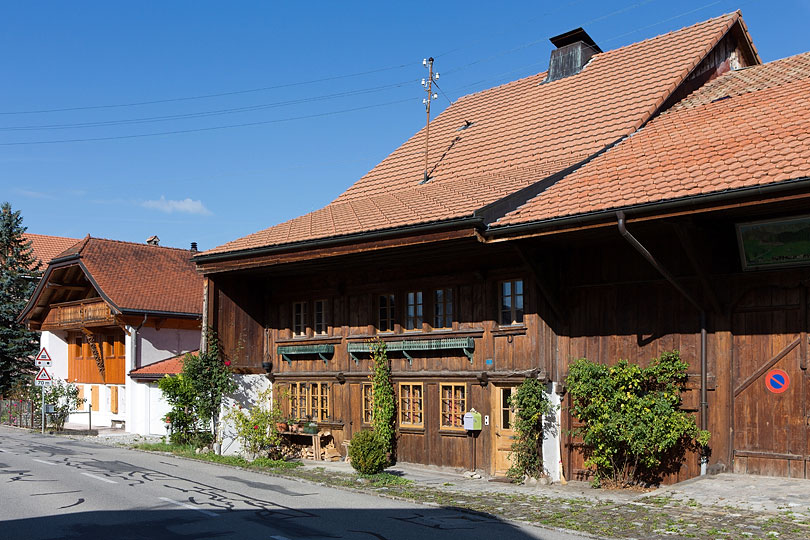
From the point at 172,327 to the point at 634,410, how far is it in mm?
23168

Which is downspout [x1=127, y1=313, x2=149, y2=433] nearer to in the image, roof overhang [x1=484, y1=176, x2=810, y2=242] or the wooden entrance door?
the wooden entrance door

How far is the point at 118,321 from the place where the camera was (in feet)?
103

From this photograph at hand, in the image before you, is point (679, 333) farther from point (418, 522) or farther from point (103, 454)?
point (103, 454)

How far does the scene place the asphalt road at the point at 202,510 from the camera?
10.4m

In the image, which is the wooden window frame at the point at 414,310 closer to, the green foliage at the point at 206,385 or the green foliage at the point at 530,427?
the green foliage at the point at 530,427

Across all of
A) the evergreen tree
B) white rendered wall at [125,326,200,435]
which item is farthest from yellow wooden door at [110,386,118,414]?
the evergreen tree

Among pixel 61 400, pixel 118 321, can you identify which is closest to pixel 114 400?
pixel 61 400

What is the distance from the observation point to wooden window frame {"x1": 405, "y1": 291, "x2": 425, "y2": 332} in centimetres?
1866

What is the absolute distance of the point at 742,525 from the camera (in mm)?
10297

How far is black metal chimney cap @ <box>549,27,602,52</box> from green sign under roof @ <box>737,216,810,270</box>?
11213 millimetres

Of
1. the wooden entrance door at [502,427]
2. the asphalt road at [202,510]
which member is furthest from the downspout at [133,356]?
the wooden entrance door at [502,427]

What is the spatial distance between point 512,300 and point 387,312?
3.62m

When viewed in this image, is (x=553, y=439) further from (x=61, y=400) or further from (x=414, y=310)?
(x=61, y=400)

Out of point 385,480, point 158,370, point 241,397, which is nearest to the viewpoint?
point 385,480
